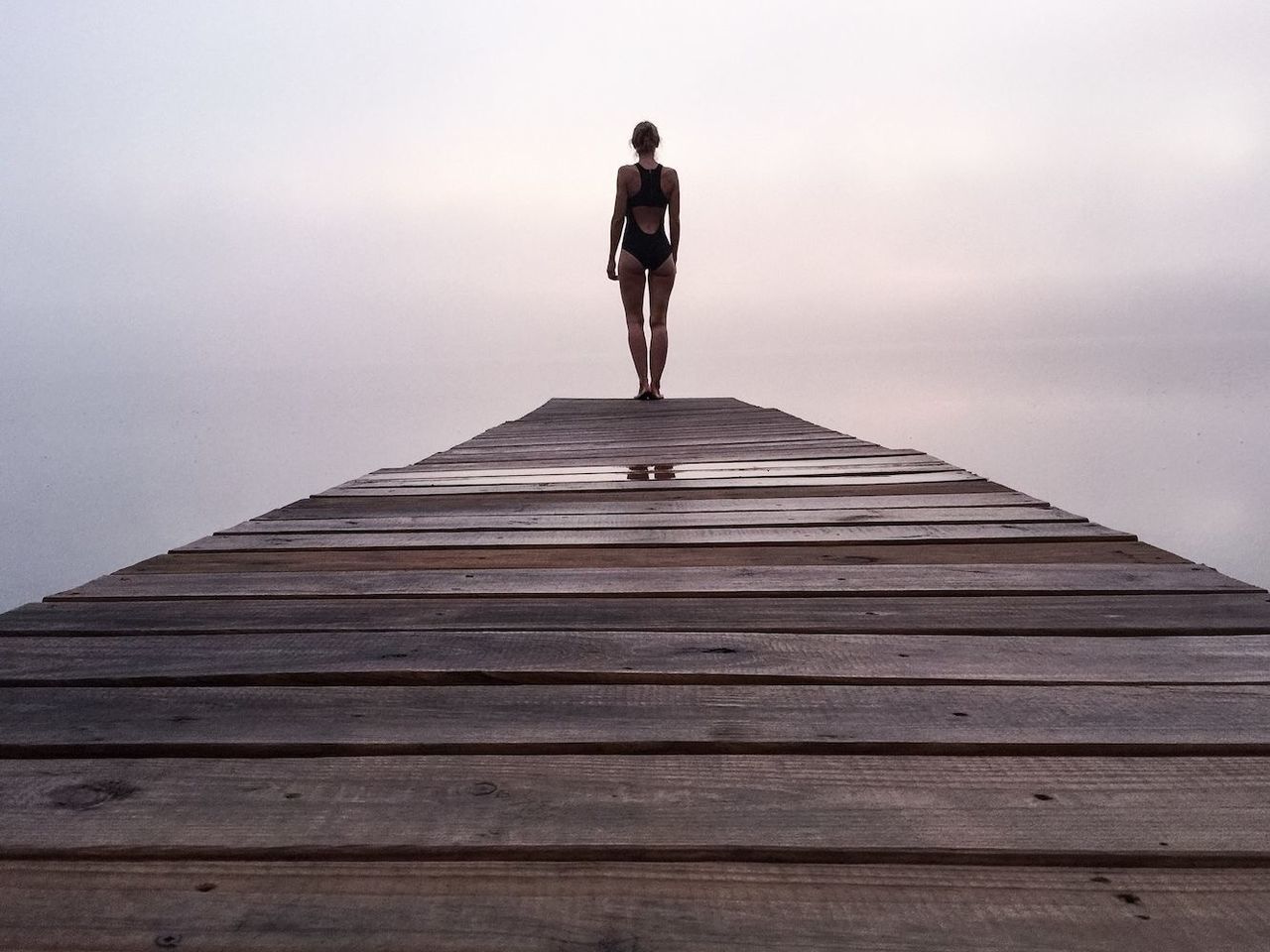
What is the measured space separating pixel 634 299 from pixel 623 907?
22.2ft

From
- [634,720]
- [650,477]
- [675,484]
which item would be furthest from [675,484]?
[634,720]

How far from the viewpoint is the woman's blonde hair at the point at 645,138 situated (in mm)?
6891

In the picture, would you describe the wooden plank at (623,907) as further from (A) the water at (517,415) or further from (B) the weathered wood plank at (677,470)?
(A) the water at (517,415)

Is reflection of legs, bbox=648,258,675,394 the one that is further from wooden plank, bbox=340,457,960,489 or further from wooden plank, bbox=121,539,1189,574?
wooden plank, bbox=121,539,1189,574

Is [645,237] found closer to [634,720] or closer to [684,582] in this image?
[684,582]

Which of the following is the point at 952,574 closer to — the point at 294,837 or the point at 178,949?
the point at 294,837

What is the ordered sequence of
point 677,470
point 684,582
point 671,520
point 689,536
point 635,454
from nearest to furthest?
point 684,582 < point 689,536 < point 671,520 < point 677,470 < point 635,454

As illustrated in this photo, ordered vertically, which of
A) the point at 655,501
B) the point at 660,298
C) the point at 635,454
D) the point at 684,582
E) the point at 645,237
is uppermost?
the point at 645,237

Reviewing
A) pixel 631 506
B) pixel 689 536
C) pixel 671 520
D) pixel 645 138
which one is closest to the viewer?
pixel 689 536

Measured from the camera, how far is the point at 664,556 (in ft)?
6.81

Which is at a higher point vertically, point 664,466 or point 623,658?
point 664,466

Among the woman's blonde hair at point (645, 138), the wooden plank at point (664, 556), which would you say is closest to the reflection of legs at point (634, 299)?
the woman's blonde hair at point (645, 138)

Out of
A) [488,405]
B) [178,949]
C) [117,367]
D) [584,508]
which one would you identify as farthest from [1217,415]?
[117,367]

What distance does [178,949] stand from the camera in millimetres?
756
